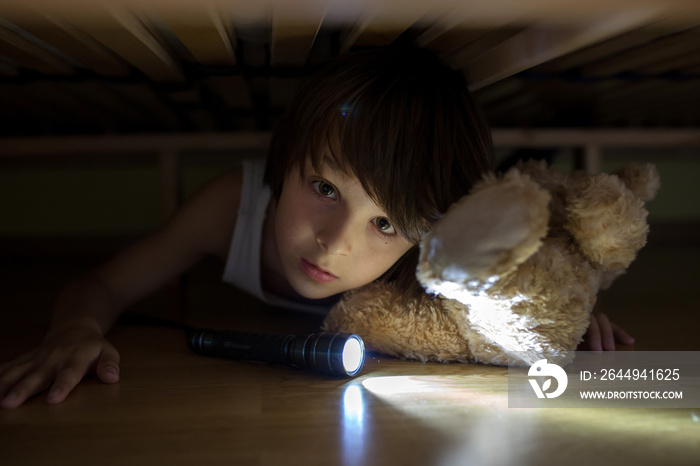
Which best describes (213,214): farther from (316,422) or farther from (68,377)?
(316,422)

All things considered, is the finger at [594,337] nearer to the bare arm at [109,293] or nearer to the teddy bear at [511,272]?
the teddy bear at [511,272]

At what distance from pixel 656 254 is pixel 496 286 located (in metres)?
1.56

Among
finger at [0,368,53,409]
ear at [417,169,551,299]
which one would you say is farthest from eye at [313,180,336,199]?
finger at [0,368,53,409]

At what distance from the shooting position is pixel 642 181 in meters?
0.77

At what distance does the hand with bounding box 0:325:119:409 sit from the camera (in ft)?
1.88

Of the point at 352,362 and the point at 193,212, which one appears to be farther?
the point at 193,212

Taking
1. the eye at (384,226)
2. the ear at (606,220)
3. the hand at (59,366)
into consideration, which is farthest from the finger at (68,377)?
the ear at (606,220)

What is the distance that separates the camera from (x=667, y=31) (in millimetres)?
Result: 681

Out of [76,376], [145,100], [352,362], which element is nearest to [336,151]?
[352,362]

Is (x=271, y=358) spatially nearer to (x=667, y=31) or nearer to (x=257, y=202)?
(x=257, y=202)

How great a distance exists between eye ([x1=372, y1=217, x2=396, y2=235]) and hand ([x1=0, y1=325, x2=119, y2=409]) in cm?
35

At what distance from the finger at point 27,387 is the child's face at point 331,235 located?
308 millimetres

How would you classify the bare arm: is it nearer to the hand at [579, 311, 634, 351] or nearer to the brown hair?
the brown hair

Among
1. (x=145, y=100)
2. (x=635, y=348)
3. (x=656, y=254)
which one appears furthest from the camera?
(x=656, y=254)
